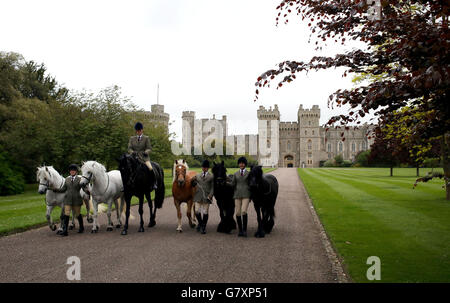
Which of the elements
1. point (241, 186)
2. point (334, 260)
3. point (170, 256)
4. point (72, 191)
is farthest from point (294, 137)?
point (170, 256)

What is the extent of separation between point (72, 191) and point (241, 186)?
472 cm

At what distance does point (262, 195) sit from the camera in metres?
9.39

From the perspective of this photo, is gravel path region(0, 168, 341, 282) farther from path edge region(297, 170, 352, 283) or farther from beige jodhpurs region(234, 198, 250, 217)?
beige jodhpurs region(234, 198, 250, 217)

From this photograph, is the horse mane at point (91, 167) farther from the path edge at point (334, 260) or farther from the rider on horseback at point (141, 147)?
the path edge at point (334, 260)

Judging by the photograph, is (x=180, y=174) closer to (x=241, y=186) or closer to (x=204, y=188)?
(x=204, y=188)

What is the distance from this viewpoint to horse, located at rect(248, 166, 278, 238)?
30.0 feet

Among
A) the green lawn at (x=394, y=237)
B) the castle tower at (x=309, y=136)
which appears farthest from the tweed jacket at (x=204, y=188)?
the castle tower at (x=309, y=136)

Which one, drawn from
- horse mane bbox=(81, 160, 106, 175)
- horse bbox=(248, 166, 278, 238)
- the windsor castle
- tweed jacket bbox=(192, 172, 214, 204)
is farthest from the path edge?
the windsor castle

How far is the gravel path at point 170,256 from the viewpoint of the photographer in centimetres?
593

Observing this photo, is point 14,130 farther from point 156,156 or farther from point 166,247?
point 166,247

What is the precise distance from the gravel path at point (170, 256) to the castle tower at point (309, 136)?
106 metres

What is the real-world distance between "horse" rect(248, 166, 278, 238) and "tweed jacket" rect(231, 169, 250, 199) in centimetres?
14
